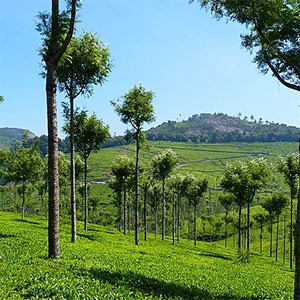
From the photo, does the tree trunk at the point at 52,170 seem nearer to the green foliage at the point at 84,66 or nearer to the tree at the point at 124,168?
the green foliage at the point at 84,66

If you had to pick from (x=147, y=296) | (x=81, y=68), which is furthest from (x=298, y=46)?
(x=81, y=68)

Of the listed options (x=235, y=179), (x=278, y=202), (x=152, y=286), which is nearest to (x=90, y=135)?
(x=235, y=179)

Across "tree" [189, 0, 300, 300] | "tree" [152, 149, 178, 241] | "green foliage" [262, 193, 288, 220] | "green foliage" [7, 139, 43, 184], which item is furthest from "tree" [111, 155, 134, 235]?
"tree" [189, 0, 300, 300]

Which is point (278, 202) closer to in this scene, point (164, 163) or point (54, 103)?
point (164, 163)

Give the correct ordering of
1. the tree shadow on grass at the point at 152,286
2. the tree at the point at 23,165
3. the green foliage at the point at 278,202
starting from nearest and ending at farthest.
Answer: the tree shadow on grass at the point at 152,286
the tree at the point at 23,165
the green foliage at the point at 278,202

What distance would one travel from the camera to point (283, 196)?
6112 cm

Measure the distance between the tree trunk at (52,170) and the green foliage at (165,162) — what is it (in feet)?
119

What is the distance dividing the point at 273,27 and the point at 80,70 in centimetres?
1570

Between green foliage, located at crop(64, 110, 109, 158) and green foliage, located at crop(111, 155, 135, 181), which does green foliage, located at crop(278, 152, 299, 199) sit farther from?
green foliage, located at crop(64, 110, 109, 158)

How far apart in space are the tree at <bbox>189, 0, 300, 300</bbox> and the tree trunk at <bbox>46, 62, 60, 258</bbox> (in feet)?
26.1

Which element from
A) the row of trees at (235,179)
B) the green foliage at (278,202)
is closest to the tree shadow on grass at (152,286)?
the row of trees at (235,179)

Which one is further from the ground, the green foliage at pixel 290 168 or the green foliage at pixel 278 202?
the green foliage at pixel 290 168

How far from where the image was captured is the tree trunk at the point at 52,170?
13.8m

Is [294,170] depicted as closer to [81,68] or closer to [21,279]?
[81,68]
